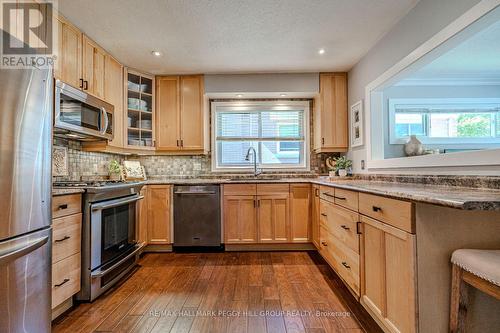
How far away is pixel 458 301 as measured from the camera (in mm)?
1119

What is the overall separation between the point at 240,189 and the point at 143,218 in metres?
1.24

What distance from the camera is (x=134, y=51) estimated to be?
282cm

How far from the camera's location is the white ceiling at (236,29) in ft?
6.69

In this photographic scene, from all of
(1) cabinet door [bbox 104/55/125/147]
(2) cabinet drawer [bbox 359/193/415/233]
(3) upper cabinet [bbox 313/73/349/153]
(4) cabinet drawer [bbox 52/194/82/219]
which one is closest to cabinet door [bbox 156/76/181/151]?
(1) cabinet door [bbox 104/55/125/147]

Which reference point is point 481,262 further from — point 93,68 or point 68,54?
point 93,68

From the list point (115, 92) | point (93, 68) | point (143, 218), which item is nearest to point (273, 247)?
point (143, 218)

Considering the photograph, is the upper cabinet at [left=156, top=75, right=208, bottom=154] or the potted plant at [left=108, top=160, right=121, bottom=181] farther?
the upper cabinet at [left=156, top=75, right=208, bottom=154]

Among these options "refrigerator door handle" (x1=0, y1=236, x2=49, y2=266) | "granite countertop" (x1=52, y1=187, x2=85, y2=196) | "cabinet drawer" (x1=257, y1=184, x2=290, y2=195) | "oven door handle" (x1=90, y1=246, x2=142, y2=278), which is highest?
"granite countertop" (x1=52, y1=187, x2=85, y2=196)

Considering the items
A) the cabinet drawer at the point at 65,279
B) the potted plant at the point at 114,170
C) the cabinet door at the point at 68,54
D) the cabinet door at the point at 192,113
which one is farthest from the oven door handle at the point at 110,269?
the cabinet door at the point at 68,54

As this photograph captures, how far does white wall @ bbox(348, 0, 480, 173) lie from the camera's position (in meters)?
1.70

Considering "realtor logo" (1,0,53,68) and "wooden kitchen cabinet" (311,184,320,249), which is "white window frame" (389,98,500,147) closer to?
"wooden kitchen cabinet" (311,184,320,249)

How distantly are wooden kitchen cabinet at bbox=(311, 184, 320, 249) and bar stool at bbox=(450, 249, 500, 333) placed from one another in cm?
172

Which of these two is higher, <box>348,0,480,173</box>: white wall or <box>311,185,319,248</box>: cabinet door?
<box>348,0,480,173</box>: white wall

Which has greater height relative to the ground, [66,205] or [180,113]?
[180,113]
